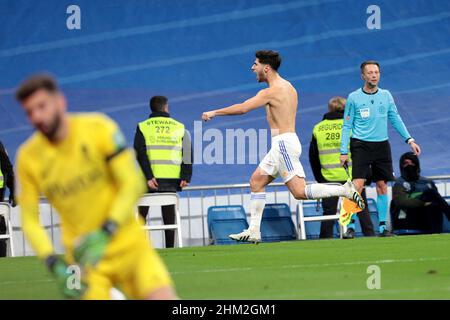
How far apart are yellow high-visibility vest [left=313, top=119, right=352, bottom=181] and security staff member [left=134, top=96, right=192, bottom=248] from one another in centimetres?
221

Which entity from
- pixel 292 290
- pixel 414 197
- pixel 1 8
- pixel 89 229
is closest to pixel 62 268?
Result: pixel 89 229

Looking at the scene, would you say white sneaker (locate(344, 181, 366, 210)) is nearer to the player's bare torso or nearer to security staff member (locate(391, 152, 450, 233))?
the player's bare torso

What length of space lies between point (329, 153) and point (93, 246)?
39.3ft

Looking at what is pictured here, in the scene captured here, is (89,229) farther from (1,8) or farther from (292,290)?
(1,8)

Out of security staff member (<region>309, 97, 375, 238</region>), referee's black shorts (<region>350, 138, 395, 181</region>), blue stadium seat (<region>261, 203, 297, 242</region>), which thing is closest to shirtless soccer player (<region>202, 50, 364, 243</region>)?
referee's black shorts (<region>350, 138, 395, 181</region>)

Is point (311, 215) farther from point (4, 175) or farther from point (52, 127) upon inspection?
point (52, 127)

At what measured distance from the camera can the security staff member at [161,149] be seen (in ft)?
54.7

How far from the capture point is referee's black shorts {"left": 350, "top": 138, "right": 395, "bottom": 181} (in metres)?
16.5

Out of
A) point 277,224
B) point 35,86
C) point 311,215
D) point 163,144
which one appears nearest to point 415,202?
point 311,215

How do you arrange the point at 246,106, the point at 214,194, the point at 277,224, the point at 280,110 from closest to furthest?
the point at 246,106 < the point at 280,110 < the point at 277,224 < the point at 214,194

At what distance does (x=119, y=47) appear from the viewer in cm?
1866

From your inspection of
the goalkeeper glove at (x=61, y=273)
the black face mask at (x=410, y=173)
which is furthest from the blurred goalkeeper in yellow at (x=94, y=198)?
the black face mask at (x=410, y=173)

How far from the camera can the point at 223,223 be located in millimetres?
18094

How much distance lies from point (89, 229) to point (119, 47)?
1217 cm
